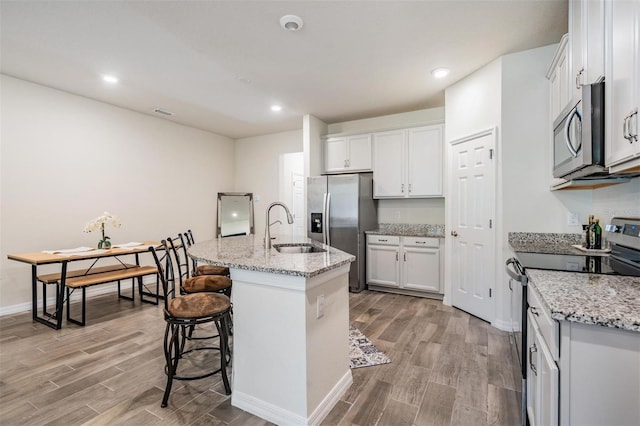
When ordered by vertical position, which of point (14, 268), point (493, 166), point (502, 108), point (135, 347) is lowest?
point (135, 347)

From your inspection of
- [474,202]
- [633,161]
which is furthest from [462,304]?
[633,161]

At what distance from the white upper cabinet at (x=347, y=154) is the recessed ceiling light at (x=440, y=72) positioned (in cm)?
144

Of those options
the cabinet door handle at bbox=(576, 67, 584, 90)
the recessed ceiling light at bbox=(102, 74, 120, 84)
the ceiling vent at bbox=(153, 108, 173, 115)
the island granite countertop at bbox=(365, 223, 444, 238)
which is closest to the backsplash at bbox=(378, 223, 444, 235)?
the island granite countertop at bbox=(365, 223, 444, 238)

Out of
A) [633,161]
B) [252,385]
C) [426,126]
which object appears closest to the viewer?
[633,161]

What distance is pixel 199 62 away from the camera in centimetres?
319

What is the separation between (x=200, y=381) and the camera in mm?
2217

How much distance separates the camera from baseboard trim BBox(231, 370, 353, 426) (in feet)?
5.71

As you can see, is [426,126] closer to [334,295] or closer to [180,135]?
[334,295]

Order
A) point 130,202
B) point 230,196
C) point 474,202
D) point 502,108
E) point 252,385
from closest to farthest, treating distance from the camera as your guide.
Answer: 1. point 252,385
2. point 502,108
3. point 474,202
4. point 130,202
5. point 230,196

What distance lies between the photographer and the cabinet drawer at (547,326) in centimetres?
108

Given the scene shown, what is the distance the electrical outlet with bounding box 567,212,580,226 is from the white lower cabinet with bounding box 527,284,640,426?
2.20 meters

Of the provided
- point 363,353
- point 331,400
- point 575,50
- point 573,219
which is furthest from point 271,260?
point 573,219

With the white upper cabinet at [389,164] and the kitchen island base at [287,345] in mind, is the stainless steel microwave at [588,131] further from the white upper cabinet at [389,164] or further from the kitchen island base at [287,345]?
the white upper cabinet at [389,164]

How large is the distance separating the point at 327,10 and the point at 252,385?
2.65 meters
